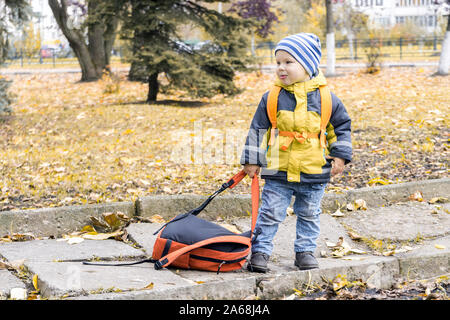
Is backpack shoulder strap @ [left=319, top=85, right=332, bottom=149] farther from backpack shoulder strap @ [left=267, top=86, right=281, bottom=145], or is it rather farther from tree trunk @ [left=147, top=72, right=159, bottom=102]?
tree trunk @ [left=147, top=72, right=159, bottom=102]

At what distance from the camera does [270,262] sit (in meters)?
4.03

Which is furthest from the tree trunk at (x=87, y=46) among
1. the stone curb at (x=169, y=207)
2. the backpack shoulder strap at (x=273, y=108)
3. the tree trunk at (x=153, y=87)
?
the backpack shoulder strap at (x=273, y=108)

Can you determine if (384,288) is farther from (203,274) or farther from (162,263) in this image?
(162,263)

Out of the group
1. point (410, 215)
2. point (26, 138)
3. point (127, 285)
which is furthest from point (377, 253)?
point (26, 138)

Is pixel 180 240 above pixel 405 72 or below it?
below

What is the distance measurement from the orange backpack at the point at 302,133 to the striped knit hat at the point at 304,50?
0.16 metres

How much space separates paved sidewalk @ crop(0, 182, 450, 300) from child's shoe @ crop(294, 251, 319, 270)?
6 centimetres

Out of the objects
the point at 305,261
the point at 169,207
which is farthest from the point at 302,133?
the point at 169,207

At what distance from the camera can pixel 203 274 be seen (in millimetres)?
3621

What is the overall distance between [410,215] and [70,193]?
311 centimetres

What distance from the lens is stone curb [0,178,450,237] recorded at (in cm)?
457

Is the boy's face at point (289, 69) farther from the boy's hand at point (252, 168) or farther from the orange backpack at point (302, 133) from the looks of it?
the boy's hand at point (252, 168)

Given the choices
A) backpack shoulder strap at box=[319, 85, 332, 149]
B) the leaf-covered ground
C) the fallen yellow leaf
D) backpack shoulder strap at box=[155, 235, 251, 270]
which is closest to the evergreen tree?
the leaf-covered ground

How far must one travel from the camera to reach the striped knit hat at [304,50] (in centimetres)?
360
